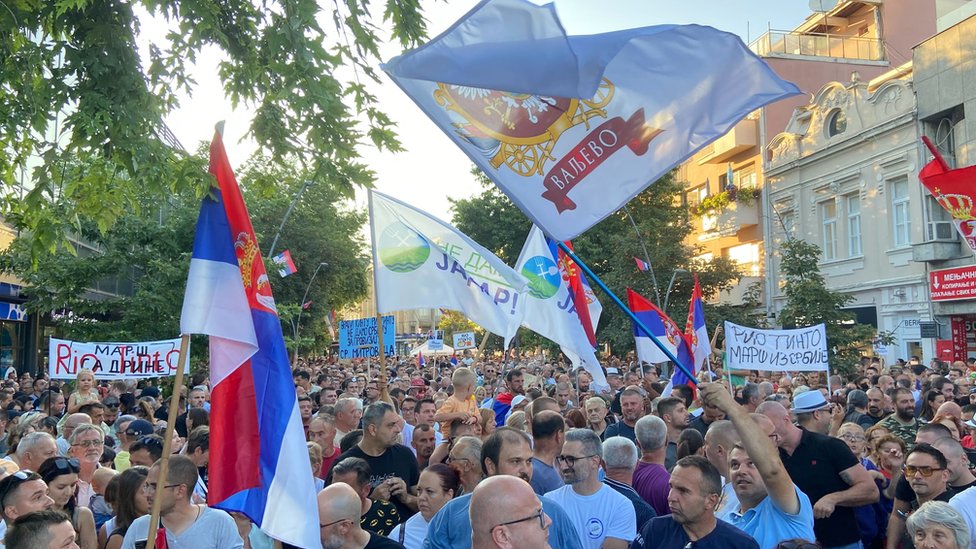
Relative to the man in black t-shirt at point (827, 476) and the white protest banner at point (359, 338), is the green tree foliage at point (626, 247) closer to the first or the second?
the white protest banner at point (359, 338)

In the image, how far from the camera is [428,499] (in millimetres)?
5344

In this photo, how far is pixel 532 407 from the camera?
7.80m

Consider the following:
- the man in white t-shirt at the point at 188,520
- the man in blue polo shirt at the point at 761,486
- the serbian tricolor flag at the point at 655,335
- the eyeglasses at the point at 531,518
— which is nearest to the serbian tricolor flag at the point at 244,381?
the man in white t-shirt at the point at 188,520

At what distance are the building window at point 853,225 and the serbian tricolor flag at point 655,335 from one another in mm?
18757

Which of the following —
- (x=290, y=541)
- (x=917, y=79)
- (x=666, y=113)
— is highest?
(x=917, y=79)

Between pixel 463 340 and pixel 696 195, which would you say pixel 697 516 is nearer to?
pixel 463 340

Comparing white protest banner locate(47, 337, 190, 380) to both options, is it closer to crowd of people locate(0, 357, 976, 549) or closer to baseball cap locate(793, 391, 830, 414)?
crowd of people locate(0, 357, 976, 549)

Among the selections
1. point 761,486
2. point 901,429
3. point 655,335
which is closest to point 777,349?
point 655,335

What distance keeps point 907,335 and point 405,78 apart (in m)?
27.7

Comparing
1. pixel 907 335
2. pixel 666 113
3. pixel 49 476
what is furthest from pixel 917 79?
pixel 49 476

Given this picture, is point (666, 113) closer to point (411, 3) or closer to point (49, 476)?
point (411, 3)

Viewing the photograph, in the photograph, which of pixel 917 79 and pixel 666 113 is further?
pixel 917 79

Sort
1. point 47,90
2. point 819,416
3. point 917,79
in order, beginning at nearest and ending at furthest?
point 47,90 < point 819,416 < point 917,79

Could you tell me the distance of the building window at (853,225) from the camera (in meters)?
32.2
